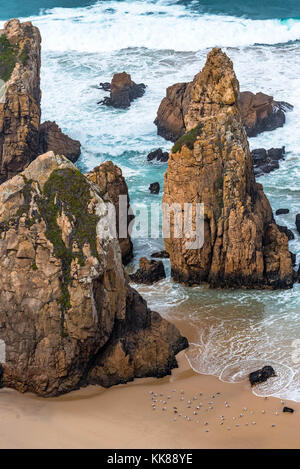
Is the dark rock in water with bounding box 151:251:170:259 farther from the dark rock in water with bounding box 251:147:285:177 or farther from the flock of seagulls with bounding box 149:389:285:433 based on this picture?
the flock of seagulls with bounding box 149:389:285:433

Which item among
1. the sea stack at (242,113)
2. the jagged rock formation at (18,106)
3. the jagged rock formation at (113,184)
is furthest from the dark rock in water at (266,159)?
the jagged rock formation at (18,106)

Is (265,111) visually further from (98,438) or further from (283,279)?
(98,438)

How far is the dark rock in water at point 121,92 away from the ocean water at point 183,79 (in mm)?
525

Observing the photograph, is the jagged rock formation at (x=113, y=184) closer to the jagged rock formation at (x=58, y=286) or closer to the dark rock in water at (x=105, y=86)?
the jagged rock formation at (x=58, y=286)

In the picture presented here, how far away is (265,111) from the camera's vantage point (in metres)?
35.7

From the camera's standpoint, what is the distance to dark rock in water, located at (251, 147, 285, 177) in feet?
103

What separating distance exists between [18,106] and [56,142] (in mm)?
4375

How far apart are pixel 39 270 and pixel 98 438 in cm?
353

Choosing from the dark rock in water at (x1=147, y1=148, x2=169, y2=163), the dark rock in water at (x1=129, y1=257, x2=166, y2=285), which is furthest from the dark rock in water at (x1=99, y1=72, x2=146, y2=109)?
the dark rock in water at (x1=129, y1=257, x2=166, y2=285)

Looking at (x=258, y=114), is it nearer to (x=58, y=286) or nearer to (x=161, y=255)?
(x=161, y=255)

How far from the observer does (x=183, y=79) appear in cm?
4300

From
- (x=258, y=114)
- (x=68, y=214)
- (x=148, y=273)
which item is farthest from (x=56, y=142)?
(x=68, y=214)

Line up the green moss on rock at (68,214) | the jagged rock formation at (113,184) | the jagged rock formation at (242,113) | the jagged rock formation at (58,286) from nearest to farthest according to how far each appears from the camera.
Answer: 1. the jagged rock formation at (58,286)
2. the green moss on rock at (68,214)
3. the jagged rock formation at (113,184)
4. the jagged rock formation at (242,113)

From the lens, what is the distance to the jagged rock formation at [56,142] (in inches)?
1218
